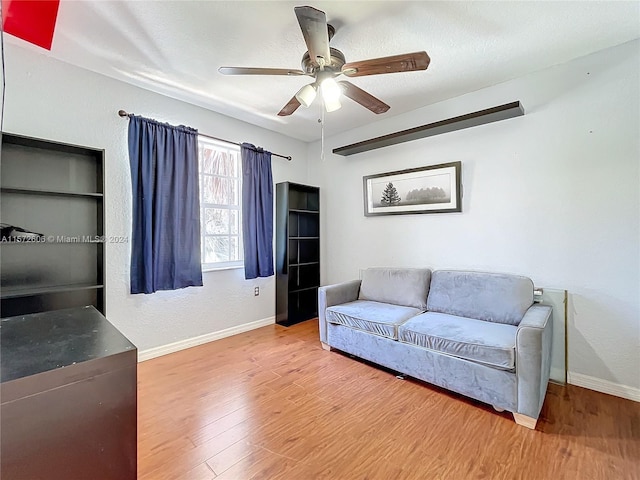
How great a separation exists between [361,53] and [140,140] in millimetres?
2069

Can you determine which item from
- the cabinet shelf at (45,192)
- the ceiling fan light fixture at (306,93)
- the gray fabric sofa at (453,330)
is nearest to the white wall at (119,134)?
the cabinet shelf at (45,192)

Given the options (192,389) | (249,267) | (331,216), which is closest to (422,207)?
(331,216)

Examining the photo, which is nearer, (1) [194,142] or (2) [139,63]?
(2) [139,63]

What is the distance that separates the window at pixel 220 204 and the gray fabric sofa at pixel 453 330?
130 centimetres

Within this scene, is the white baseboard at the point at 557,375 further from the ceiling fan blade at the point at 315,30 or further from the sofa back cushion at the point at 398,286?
the ceiling fan blade at the point at 315,30

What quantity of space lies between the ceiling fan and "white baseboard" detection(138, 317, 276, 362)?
2.53 meters

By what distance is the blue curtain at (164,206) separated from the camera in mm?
2639

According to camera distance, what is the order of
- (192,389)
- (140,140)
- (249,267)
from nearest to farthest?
(192,389)
(140,140)
(249,267)

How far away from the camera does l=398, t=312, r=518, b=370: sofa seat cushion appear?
187cm

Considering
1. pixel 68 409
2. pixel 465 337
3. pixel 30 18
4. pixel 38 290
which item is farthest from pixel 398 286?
pixel 30 18

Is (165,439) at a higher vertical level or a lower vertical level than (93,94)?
lower

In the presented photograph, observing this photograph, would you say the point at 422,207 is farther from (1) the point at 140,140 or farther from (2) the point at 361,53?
(1) the point at 140,140

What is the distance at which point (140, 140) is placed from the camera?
266cm

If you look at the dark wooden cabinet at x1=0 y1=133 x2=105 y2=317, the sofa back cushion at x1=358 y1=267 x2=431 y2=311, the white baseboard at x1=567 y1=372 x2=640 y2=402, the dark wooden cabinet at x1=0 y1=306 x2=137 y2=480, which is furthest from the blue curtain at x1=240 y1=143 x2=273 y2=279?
the white baseboard at x1=567 y1=372 x2=640 y2=402
